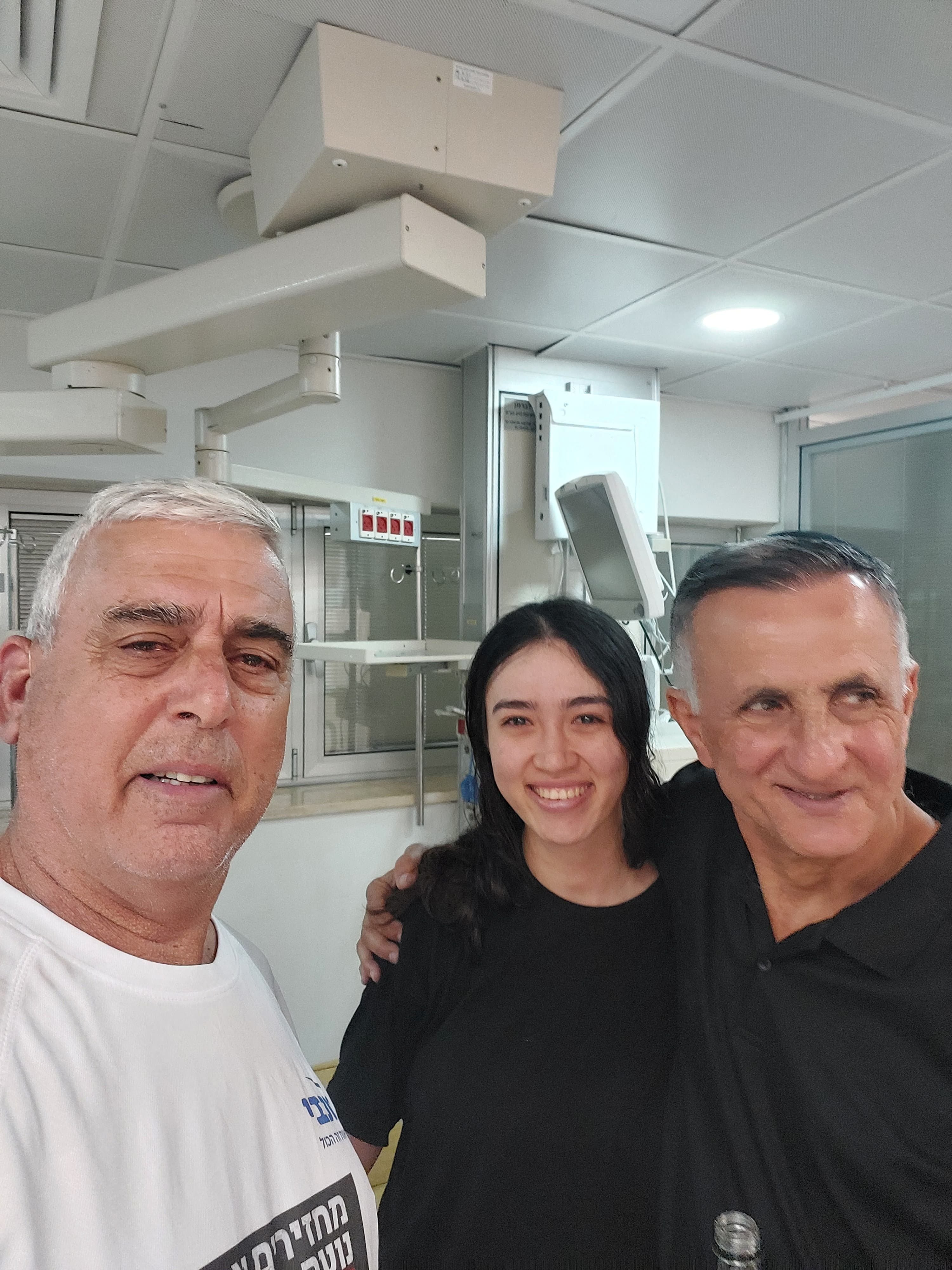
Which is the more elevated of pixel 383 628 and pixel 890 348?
pixel 890 348

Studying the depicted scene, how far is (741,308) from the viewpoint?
8.06 ft

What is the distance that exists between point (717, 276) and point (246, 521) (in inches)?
70.9

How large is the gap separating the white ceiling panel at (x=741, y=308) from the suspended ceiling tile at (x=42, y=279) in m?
1.49

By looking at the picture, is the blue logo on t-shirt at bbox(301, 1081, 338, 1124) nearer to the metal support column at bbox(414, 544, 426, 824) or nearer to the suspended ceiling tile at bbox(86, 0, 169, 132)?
the suspended ceiling tile at bbox(86, 0, 169, 132)

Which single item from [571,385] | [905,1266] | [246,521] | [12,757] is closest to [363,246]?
[246,521]

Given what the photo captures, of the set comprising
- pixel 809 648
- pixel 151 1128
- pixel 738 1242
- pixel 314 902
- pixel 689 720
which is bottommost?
pixel 314 902

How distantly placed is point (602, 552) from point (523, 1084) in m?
1.73

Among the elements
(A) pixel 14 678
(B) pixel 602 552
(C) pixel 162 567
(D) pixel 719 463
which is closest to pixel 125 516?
(C) pixel 162 567

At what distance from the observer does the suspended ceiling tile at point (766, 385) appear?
3.12 m

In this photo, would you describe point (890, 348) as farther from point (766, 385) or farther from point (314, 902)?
point (314, 902)

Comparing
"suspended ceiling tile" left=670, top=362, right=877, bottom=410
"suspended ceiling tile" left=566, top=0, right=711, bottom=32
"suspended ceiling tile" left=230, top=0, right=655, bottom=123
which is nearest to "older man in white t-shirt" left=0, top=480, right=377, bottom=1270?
"suspended ceiling tile" left=230, top=0, right=655, bottom=123

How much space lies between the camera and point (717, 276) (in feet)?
7.27

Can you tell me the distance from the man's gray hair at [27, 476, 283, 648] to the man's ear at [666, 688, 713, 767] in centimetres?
56

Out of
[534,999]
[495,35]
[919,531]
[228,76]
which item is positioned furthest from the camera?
[919,531]
